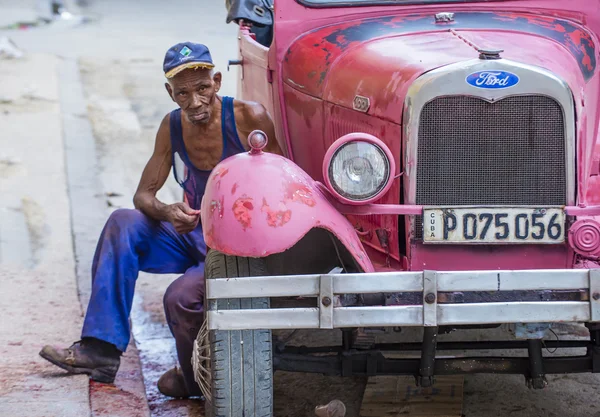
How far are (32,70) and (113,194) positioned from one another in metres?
5.23

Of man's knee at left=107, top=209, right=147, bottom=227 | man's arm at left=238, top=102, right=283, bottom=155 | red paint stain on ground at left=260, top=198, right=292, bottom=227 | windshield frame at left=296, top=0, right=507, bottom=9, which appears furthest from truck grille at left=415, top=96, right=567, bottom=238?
man's knee at left=107, top=209, right=147, bottom=227

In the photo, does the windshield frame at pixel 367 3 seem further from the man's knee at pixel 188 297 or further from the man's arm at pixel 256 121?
the man's knee at pixel 188 297

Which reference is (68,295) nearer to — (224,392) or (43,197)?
(43,197)

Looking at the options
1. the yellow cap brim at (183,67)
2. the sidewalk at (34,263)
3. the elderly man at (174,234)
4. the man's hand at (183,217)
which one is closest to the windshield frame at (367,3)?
the elderly man at (174,234)

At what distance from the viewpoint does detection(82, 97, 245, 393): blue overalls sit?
14.1 ft

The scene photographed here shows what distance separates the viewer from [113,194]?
305 inches

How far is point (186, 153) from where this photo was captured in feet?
15.1

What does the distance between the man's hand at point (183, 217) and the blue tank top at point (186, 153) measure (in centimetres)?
32

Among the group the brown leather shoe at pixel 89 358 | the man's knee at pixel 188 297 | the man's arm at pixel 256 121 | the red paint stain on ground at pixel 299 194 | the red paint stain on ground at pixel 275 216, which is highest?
the man's arm at pixel 256 121

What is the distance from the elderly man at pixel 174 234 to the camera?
4.32 m

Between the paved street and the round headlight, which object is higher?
the round headlight

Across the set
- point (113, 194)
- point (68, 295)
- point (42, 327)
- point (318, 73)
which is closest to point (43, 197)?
point (113, 194)

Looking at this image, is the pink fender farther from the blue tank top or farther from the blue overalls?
the blue tank top

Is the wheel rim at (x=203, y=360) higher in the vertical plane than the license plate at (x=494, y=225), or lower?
lower
